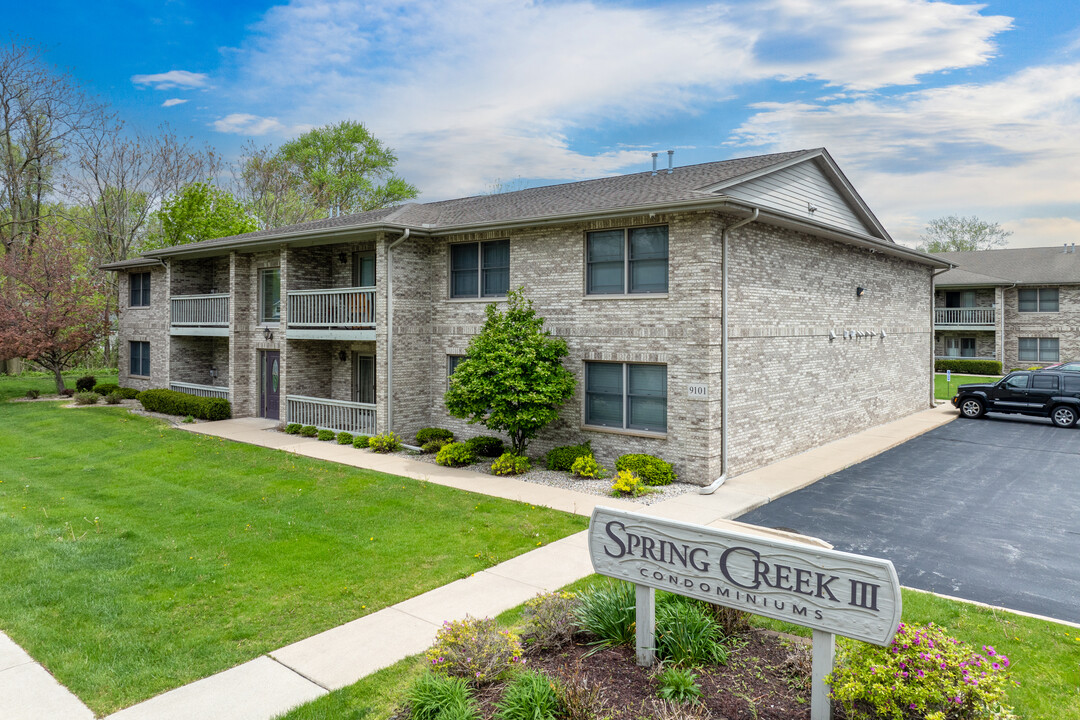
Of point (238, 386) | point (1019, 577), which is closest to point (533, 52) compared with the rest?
point (238, 386)

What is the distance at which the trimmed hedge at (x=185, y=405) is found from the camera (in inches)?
806

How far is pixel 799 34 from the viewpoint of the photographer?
51.8 feet

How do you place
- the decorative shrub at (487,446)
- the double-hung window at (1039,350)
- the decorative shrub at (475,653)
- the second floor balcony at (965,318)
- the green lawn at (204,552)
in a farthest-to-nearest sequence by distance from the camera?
the second floor balcony at (965,318)
the double-hung window at (1039,350)
the decorative shrub at (487,446)
the green lawn at (204,552)
the decorative shrub at (475,653)

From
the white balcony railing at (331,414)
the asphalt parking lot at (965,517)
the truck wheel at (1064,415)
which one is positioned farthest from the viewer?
the truck wheel at (1064,415)

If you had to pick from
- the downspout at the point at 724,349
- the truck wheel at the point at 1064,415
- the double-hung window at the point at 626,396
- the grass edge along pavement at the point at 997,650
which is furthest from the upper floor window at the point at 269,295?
the truck wheel at the point at 1064,415

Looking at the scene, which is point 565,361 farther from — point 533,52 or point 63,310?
point 63,310

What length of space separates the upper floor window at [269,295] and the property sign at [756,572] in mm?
18528

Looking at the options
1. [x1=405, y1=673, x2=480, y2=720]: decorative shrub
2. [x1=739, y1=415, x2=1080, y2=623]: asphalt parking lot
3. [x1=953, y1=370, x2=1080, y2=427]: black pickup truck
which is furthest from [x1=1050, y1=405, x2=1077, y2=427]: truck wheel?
[x1=405, y1=673, x2=480, y2=720]: decorative shrub

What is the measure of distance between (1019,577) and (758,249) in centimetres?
778

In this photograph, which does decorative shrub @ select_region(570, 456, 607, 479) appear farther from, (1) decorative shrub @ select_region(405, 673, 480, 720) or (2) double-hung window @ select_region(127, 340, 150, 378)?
(2) double-hung window @ select_region(127, 340, 150, 378)

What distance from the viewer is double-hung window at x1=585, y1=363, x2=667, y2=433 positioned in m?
12.9

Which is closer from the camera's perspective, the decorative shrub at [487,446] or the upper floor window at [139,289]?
the decorative shrub at [487,446]

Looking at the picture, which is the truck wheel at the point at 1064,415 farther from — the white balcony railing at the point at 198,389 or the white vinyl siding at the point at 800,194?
the white balcony railing at the point at 198,389

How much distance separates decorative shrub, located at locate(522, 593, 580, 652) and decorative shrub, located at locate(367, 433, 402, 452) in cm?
1042
